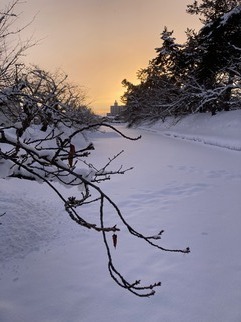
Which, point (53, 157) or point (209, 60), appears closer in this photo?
point (53, 157)

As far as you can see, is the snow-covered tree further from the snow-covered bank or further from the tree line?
the tree line

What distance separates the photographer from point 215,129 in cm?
2019

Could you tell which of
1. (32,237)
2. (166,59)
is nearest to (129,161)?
(32,237)

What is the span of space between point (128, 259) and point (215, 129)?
1811 centimetres

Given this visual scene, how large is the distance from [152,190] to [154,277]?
382 centimetres

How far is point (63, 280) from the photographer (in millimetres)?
3301

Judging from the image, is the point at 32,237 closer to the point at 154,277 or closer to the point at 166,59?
the point at 154,277

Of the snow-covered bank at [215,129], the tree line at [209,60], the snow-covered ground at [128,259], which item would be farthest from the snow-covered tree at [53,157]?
the tree line at [209,60]

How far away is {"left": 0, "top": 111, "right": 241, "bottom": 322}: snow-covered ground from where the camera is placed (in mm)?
2801

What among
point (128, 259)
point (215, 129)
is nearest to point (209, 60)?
point (215, 129)

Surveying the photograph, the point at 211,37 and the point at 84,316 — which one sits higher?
the point at 211,37

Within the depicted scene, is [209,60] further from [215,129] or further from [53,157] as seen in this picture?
→ [53,157]

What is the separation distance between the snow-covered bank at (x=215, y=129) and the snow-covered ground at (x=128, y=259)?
9.95 meters

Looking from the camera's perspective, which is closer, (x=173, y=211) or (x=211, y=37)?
(x=173, y=211)
